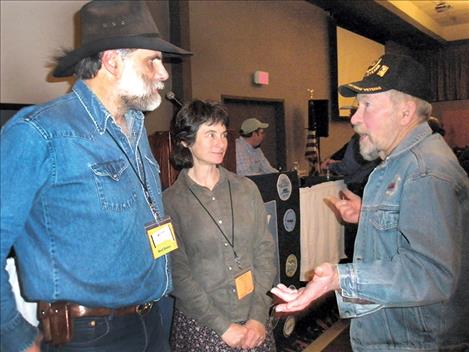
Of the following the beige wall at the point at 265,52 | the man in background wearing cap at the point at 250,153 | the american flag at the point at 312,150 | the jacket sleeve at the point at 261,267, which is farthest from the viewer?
the american flag at the point at 312,150

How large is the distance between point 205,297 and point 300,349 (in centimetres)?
167

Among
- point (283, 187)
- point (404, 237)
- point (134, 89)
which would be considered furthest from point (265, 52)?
point (404, 237)

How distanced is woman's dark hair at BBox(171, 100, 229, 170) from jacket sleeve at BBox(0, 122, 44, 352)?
3.09ft

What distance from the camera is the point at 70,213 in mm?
1186

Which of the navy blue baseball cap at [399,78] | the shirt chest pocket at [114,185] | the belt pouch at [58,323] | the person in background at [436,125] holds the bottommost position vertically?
the belt pouch at [58,323]

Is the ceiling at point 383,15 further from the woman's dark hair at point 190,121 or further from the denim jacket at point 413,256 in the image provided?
the denim jacket at point 413,256

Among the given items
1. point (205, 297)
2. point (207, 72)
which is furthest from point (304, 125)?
point (205, 297)

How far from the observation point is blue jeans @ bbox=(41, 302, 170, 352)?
122 cm

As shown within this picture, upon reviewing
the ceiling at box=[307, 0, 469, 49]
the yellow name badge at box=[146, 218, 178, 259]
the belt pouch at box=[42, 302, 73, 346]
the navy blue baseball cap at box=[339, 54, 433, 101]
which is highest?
the ceiling at box=[307, 0, 469, 49]

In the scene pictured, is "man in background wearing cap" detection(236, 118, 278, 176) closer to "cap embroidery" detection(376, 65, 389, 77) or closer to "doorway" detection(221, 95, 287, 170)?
"doorway" detection(221, 95, 287, 170)

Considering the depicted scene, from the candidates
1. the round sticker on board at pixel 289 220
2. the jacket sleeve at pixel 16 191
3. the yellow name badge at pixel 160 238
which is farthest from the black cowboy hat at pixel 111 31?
the round sticker on board at pixel 289 220

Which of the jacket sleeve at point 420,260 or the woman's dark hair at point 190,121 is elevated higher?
the woman's dark hair at point 190,121

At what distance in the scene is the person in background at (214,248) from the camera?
1835 mm

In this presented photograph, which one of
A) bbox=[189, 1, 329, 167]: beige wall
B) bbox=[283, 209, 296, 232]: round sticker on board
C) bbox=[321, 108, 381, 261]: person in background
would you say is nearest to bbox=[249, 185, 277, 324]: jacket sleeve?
bbox=[283, 209, 296, 232]: round sticker on board
